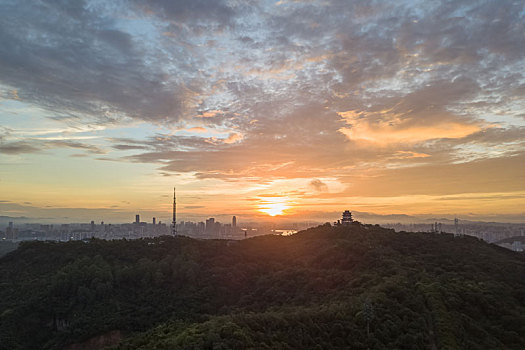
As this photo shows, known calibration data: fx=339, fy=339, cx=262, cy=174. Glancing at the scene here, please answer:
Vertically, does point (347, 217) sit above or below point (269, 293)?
above

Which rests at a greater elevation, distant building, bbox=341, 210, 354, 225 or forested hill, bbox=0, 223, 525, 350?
distant building, bbox=341, 210, 354, 225

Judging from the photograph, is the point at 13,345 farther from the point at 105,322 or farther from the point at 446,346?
the point at 446,346

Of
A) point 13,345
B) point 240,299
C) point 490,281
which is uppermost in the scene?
point 490,281

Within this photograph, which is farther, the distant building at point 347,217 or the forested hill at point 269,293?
the distant building at point 347,217

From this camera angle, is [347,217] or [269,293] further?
[347,217]

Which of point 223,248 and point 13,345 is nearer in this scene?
point 13,345

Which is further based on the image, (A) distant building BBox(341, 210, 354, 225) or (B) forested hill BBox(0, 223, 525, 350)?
(A) distant building BBox(341, 210, 354, 225)

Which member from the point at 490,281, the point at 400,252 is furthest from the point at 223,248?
the point at 490,281

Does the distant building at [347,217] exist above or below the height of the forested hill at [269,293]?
above
